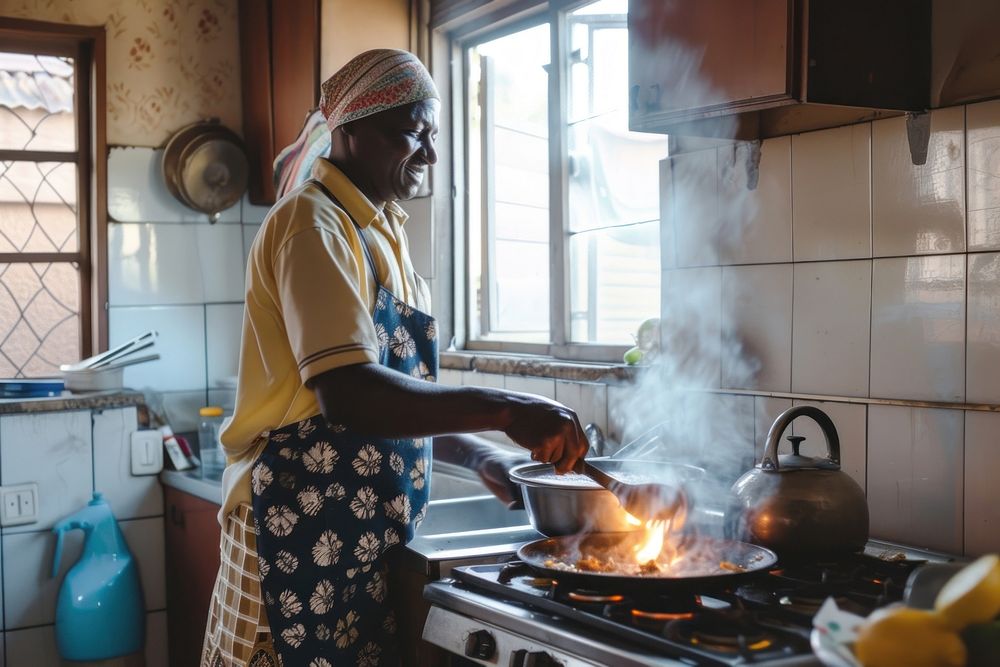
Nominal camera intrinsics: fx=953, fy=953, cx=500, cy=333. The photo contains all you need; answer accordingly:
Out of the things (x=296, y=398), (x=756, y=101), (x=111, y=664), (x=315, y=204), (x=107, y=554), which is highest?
(x=756, y=101)

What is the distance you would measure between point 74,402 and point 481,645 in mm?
1910

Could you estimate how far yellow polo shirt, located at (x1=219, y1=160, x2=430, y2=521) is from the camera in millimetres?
1354

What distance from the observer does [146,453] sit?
9.30 ft

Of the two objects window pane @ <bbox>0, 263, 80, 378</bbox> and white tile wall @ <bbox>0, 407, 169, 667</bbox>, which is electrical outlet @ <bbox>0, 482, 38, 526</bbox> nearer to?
white tile wall @ <bbox>0, 407, 169, 667</bbox>

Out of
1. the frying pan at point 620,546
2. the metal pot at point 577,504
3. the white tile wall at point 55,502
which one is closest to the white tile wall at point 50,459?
the white tile wall at point 55,502

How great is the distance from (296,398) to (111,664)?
1696 millimetres

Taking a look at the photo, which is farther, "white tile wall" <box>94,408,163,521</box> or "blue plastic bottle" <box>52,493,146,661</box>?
"white tile wall" <box>94,408,163,521</box>

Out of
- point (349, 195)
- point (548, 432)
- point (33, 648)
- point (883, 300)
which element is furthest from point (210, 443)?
point (883, 300)

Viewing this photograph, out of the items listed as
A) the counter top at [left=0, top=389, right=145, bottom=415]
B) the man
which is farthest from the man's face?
the counter top at [left=0, top=389, right=145, bottom=415]

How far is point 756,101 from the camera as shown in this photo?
1459 mm

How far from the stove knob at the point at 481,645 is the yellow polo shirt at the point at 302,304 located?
0.41 m

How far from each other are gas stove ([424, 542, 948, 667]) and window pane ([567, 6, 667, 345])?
3.32 ft

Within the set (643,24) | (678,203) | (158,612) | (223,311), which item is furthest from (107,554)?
(643,24)

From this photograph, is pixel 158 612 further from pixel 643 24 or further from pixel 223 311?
pixel 643 24
